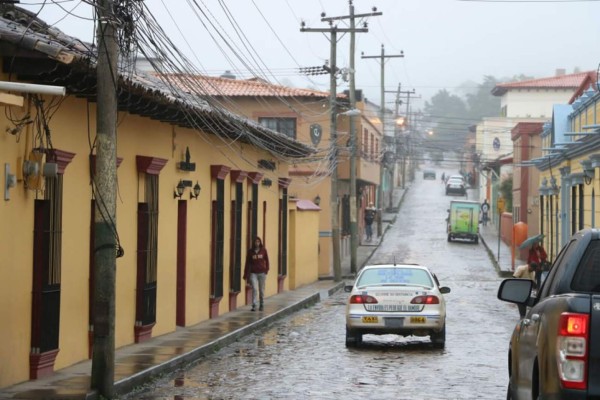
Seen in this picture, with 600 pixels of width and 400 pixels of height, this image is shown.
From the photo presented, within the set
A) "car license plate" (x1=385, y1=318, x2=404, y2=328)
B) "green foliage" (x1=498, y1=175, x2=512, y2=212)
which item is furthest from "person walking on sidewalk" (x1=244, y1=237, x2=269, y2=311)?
"green foliage" (x1=498, y1=175, x2=512, y2=212)

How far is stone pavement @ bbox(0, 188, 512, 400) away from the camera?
45.5ft

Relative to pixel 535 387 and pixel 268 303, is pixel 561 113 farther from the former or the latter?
pixel 535 387

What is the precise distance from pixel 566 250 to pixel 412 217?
257ft

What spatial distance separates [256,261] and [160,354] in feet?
32.1

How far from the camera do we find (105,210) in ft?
45.0

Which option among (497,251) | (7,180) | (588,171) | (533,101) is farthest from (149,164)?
(533,101)

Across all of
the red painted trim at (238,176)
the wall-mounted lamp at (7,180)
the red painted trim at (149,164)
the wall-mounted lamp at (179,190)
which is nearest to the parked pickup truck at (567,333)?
the wall-mounted lamp at (7,180)

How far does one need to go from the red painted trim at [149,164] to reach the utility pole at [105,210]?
5.94m

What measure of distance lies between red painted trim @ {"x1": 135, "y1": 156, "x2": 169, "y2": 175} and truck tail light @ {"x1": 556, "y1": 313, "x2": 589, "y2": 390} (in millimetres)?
13895

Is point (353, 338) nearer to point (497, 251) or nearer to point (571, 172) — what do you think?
point (571, 172)

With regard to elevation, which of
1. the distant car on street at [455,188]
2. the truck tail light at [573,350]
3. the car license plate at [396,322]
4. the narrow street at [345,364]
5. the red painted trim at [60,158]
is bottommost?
the narrow street at [345,364]

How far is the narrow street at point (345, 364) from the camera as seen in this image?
14727mm

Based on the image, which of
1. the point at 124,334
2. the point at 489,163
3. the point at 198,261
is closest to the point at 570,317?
the point at 124,334

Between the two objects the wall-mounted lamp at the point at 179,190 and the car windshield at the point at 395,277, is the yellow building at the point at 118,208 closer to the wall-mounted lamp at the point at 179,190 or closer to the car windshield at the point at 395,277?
the wall-mounted lamp at the point at 179,190
